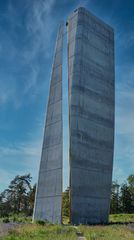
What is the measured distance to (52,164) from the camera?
26156 mm

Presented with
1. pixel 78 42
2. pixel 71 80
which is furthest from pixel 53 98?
pixel 78 42

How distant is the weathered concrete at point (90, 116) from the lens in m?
26.3

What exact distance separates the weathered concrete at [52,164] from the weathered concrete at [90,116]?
1.09 meters

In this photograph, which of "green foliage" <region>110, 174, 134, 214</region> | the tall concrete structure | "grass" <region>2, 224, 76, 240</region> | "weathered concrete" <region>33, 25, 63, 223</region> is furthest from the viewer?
"green foliage" <region>110, 174, 134, 214</region>

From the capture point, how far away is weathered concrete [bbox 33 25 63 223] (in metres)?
24.8

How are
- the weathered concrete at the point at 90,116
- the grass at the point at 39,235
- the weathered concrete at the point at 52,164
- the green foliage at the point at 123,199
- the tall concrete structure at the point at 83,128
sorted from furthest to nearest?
1. the green foliage at the point at 123,199
2. the weathered concrete at the point at 90,116
3. the tall concrete structure at the point at 83,128
4. the weathered concrete at the point at 52,164
5. the grass at the point at 39,235

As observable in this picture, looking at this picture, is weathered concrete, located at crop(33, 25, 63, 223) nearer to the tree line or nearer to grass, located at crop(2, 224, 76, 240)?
grass, located at crop(2, 224, 76, 240)

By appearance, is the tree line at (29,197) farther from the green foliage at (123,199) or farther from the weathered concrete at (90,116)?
the weathered concrete at (90,116)

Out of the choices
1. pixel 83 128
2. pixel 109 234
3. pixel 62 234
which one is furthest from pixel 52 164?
pixel 109 234

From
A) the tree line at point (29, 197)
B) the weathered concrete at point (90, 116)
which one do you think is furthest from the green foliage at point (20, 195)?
the weathered concrete at point (90, 116)

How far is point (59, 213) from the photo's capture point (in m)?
24.1

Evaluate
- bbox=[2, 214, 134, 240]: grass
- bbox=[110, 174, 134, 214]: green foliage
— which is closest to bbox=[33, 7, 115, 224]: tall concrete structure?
bbox=[2, 214, 134, 240]: grass

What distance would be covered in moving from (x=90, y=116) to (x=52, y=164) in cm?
592

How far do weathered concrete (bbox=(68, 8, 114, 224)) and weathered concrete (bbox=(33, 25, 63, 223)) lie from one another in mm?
1085
